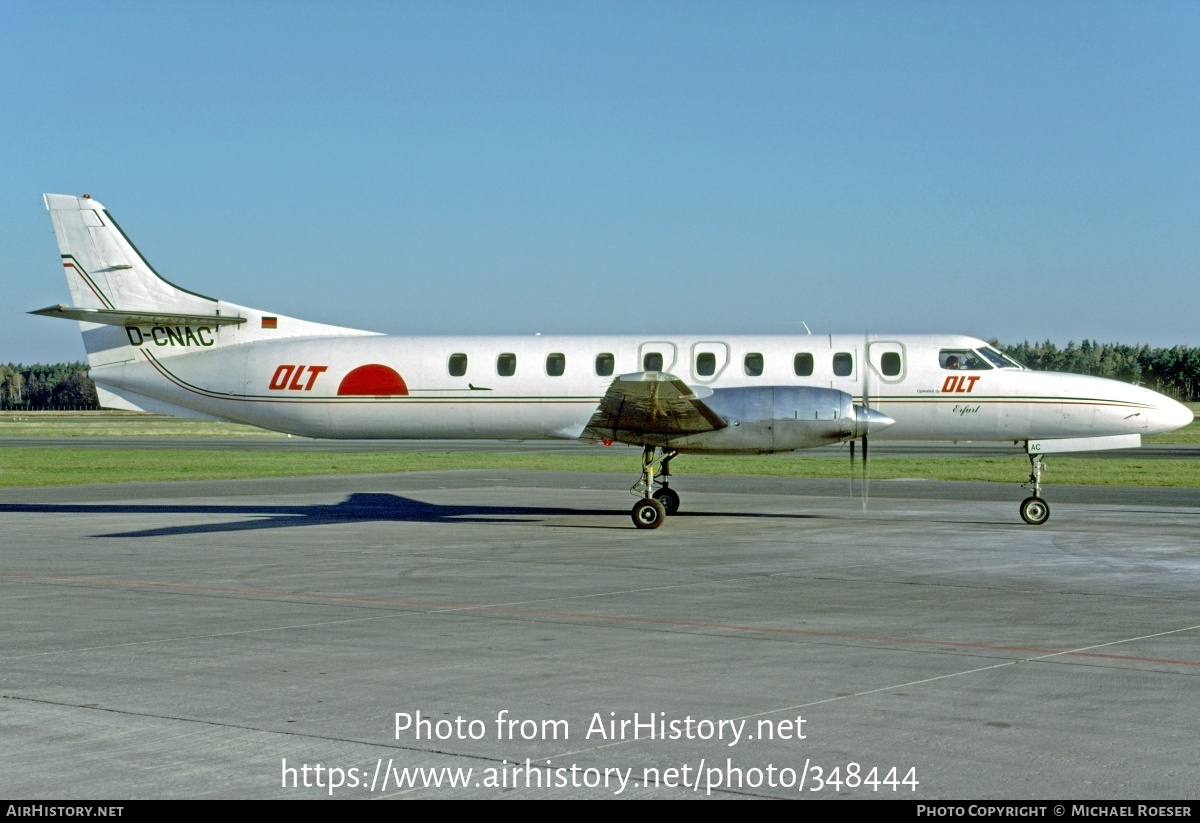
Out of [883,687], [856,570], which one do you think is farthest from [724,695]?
[856,570]

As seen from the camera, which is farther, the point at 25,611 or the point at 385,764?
the point at 25,611

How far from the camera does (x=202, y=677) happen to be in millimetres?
9102

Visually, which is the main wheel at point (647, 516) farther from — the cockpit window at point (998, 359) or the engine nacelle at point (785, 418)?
the cockpit window at point (998, 359)

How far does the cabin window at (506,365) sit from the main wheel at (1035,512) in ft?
32.1

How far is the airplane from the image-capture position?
22297 mm

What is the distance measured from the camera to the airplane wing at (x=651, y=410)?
19859 mm

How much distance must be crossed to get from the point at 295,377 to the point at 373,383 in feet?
5.14

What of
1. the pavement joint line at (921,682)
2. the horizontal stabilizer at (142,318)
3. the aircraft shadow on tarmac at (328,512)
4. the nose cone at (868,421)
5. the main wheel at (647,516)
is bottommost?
the pavement joint line at (921,682)

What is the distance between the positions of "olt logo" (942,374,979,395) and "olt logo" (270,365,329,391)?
11.9 meters

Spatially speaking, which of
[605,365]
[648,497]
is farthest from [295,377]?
[648,497]

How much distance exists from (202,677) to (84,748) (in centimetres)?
207

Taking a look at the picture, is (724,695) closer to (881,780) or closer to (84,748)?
(881,780)

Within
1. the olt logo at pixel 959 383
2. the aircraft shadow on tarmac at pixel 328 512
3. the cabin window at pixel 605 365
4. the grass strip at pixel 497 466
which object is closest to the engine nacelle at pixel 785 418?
the olt logo at pixel 959 383

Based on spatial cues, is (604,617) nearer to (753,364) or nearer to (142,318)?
(753,364)
